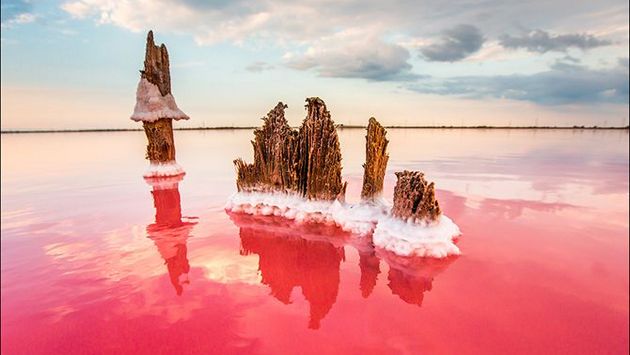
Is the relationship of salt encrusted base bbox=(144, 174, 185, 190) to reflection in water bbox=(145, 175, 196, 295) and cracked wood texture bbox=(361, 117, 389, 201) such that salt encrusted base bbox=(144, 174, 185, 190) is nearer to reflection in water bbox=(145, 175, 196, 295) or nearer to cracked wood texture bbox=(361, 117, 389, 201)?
reflection in water bbox=(145, 175, 196, 295)

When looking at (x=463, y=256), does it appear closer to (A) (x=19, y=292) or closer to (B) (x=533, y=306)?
(B) (x=533, y=306)

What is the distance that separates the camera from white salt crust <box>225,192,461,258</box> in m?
8.28

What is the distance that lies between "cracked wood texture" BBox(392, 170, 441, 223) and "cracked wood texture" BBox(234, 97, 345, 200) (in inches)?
96.3

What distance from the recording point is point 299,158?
37.0ft

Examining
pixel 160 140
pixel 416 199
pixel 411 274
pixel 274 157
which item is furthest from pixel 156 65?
→ pixel 411 274

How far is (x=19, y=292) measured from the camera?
6.61m

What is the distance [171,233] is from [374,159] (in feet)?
23.0

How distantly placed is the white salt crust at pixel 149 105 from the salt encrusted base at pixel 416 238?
669 inches

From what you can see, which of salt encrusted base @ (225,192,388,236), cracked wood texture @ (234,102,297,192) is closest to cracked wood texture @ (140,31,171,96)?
cracked wood texture @ (234,102,297,192)

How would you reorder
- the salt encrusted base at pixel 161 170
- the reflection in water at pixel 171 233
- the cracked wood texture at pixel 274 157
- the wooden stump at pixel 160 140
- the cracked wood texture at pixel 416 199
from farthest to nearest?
the salt encrusted base at pixel 161 170 → the wooden stump at pixel 160 140 → the cracked wood texture at pixel 274 157 → the cracked wood texture at pixel 416 199 → the reflection in water at pixel 171 233

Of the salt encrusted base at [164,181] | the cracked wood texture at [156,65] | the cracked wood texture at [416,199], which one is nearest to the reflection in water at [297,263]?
the cracked wood texture at [416,199]

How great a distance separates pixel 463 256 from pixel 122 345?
770 centimetres

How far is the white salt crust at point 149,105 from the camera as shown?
20062 millimetres

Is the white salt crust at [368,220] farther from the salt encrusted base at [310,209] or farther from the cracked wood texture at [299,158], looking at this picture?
the cracked wood texture at [299,158]
